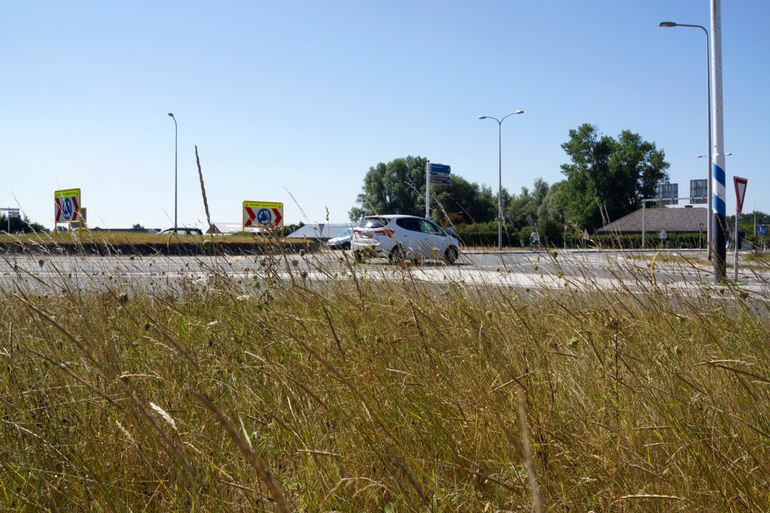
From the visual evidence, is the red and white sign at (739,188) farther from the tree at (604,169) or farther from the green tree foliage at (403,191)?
the green tree foliage at (403,191)

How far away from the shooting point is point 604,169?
8362cm

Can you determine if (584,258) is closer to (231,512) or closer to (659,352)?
(659,352)

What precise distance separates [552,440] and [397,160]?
97.2 m

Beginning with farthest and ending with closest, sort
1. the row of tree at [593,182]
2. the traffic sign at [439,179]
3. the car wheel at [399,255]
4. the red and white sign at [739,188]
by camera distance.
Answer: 1. the row of tree at [593,182]
2. the traffic sign at [439,179]
3. the red and white sign at [739,188]
4. the car wheel at [399,255]

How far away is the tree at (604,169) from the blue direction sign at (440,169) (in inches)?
1843

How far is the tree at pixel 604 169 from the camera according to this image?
273ft

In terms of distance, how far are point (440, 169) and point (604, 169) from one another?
53.0 meters

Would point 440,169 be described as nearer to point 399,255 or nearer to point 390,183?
point 399,255

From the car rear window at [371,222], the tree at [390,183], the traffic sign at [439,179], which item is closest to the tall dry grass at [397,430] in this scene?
the car rear window at [371,222]

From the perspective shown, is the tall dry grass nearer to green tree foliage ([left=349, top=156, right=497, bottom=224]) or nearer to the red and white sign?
the red and white sign

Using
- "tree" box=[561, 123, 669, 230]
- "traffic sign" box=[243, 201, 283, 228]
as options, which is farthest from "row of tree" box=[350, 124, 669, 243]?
"traffic sign" box=[243, 201, 283, 228]

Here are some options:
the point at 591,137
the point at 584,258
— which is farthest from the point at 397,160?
the point at 584,258

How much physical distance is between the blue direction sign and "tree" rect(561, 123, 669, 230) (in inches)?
1843

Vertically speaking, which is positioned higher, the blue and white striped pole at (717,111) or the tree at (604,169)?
the tree at (604,169)
